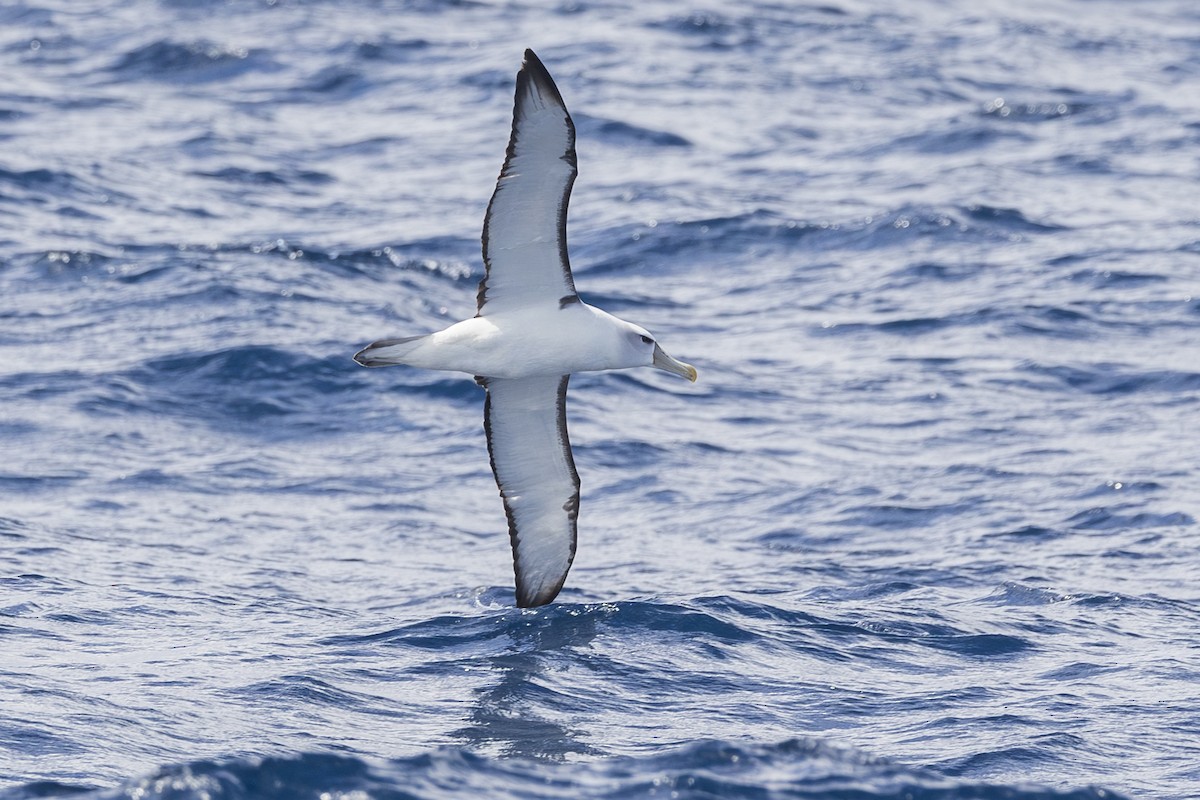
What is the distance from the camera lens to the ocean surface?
38.0ft

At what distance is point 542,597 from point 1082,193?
15.8m

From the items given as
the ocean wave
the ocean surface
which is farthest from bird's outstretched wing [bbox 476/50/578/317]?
the ocean wave

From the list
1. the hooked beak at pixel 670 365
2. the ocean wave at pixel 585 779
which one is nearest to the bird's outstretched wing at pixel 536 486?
the hooked beak at pixel 670 365

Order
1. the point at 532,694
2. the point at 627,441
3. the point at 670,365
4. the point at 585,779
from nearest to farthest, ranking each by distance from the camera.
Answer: the point at 585,779 → the point at 532,694 → the point at 670,365 → the point at 627,441

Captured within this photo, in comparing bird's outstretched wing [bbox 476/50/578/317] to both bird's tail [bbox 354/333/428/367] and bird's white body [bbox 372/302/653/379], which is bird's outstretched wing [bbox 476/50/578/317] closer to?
bird's white body [bbox 372/302/653/379]

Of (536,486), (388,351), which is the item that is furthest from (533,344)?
(536,486)

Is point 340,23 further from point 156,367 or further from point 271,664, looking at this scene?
point 271,664

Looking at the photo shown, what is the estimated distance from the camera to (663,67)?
33.2 meters

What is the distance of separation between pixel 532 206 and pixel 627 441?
23.2 ft

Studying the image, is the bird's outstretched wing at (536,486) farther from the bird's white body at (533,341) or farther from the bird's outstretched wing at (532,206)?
the bird's outstretched wing at (532,206)

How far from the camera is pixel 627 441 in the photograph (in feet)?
59.6

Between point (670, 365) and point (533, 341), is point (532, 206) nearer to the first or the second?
point (533, 341)

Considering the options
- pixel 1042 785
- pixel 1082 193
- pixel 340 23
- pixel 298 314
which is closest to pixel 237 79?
pixel 340 23

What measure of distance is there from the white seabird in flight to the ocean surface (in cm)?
98
